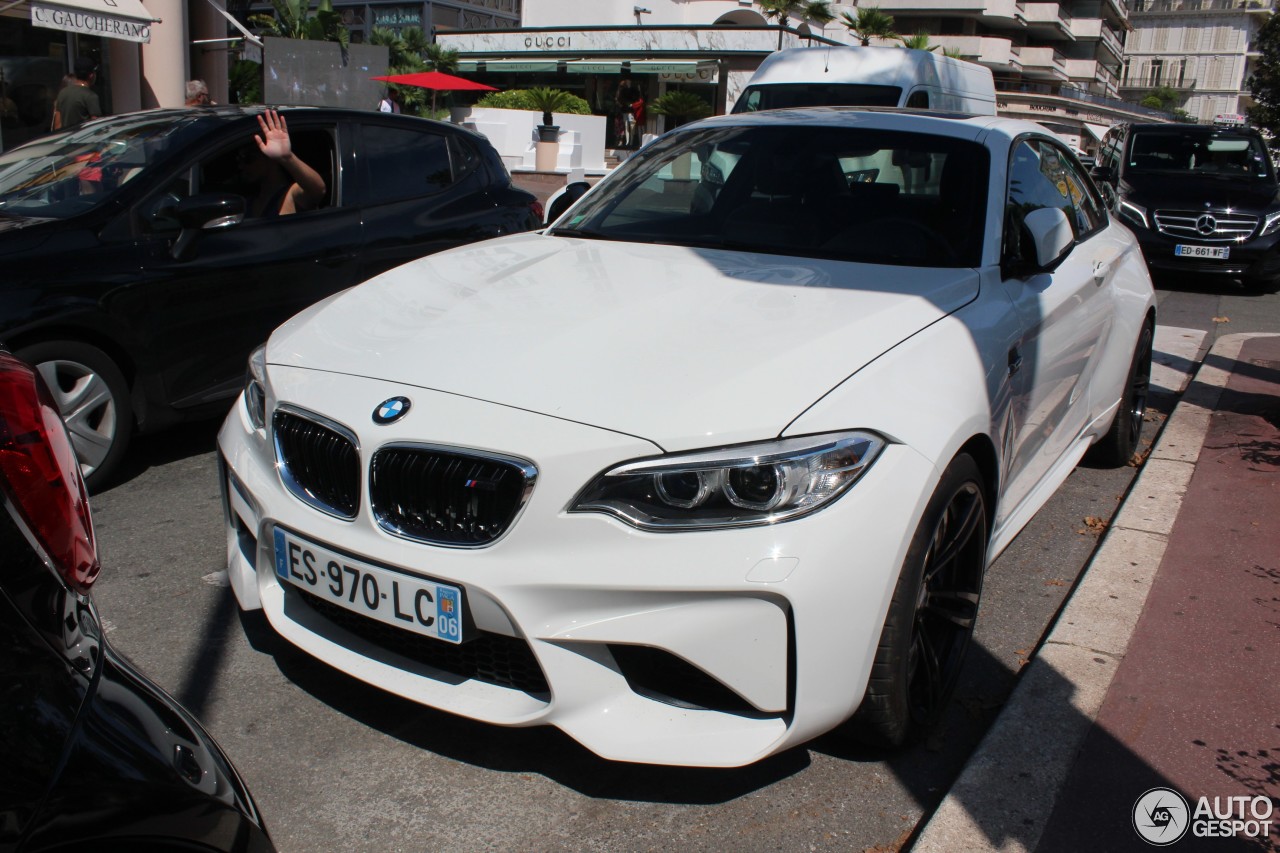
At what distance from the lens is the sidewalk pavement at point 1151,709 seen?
102 inches

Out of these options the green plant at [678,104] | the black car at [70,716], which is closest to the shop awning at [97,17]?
the black car at [70,716]

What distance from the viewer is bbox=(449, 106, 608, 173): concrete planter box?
26125mm

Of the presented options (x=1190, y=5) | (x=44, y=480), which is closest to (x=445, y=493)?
(x=44, y=480)

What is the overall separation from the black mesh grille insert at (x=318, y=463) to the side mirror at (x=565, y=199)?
215cm

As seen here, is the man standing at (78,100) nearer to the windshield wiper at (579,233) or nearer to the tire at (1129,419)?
the windshield wiper at (579,233)

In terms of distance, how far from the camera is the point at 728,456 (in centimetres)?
239

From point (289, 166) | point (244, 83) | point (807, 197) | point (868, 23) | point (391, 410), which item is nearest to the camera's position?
point (391, 410)

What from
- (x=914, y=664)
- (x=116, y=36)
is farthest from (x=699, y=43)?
(x=914, y=664)

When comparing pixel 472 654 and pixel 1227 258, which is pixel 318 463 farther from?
pixel 1227 258

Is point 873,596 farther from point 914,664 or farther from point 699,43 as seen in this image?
point 699,43

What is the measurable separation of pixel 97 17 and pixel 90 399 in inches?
434

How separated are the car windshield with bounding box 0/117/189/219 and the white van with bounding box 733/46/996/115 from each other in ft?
27.9

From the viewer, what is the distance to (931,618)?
2924 millimetres

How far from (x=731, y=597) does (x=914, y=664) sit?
741 millimetres
